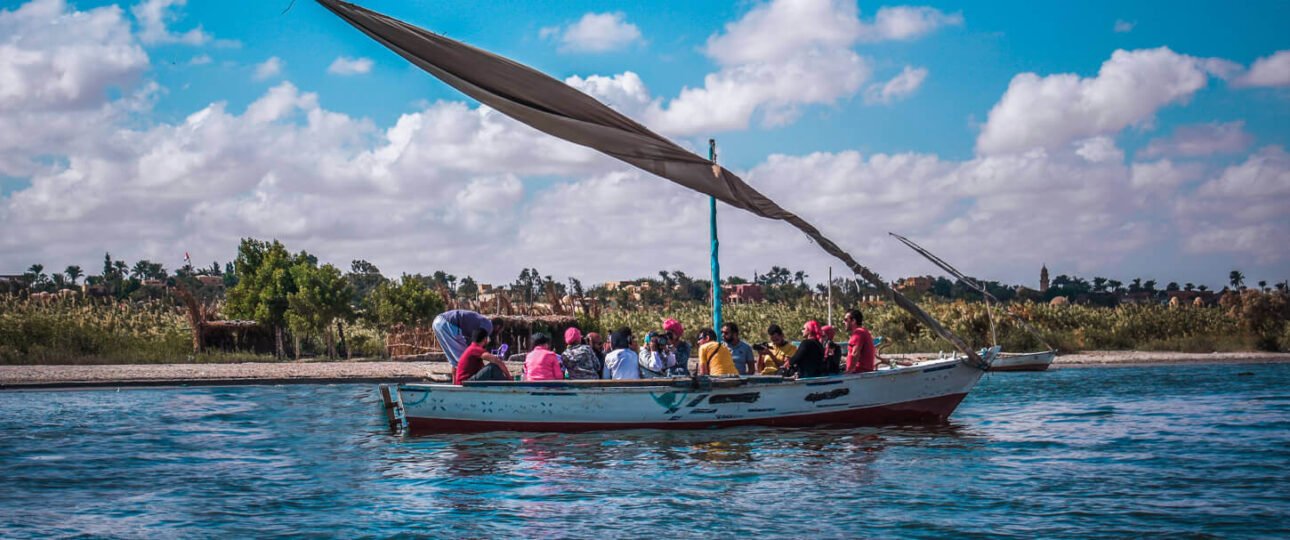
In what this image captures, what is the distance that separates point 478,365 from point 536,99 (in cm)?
709

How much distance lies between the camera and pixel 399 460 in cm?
1627

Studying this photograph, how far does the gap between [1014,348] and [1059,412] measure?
2449 centimetres

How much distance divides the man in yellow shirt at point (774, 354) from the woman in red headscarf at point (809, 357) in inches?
20.7

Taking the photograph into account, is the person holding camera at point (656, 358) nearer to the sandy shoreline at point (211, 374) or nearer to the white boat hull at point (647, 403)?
the white boat hull at point (647, 403)

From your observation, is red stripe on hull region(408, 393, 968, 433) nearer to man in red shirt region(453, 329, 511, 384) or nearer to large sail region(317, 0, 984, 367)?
man in red shirt region(453, 329, 511, 384)

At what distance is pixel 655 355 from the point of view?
19141 millimetres

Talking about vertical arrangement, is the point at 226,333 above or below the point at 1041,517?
above

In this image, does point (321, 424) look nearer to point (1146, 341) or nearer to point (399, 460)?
point (399, 460)

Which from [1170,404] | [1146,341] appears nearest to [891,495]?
[1170,404]

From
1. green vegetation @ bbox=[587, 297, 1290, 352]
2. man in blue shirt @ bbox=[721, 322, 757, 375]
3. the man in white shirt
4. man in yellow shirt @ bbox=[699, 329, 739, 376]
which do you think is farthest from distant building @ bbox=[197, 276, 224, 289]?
man in yellow shirt @ bbox=[699, 329, 739, 376]

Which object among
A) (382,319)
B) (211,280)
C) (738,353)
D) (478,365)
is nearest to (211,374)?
(382,319)

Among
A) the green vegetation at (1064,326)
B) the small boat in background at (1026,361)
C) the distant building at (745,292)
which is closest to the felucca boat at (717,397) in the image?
the small boat in background at (1026,361)

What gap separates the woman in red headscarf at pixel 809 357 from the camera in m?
18.1

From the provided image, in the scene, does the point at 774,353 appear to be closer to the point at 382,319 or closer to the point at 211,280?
the point at 382,319
